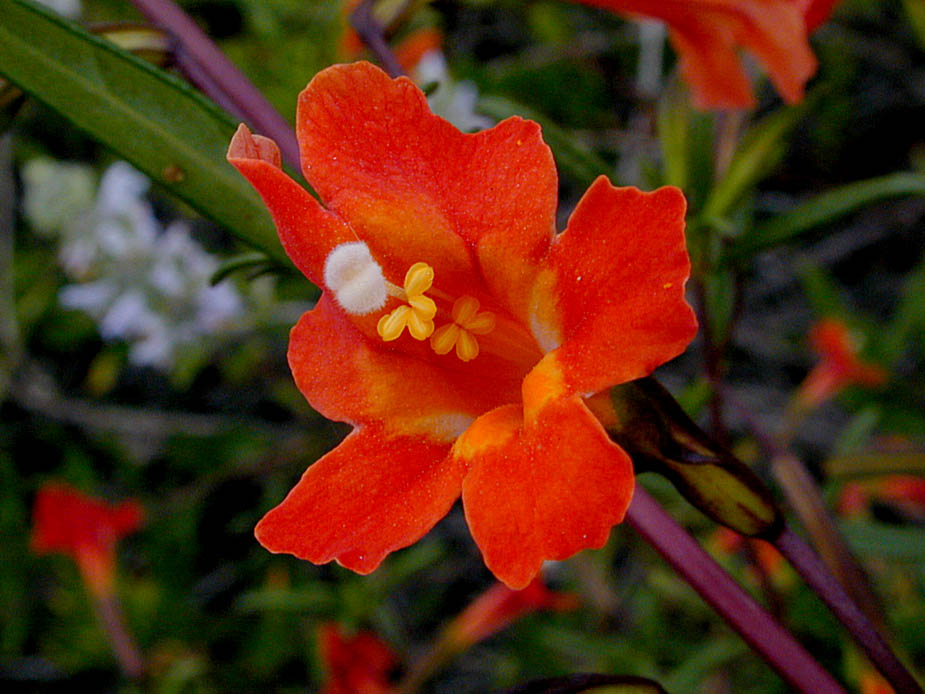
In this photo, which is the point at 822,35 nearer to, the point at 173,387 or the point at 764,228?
the point at 764,228

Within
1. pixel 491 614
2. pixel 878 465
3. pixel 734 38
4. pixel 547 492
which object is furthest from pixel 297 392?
pixel 547 492

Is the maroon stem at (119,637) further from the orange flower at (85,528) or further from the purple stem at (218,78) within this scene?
the purple stem at (218,78)

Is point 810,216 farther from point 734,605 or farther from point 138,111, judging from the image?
point 138,111

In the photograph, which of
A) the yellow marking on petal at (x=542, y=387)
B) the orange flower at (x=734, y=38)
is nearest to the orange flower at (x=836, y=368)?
the orange flower at (x=734, y=38)

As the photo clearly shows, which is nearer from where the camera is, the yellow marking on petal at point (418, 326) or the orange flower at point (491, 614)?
the yellow marking on petal at point (418, 326)

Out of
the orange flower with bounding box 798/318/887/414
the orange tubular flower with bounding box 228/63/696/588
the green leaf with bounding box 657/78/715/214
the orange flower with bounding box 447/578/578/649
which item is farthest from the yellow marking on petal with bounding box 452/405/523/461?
the orange flower with bounding box 798/318/887/414

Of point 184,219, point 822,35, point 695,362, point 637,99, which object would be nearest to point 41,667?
point 184,219
